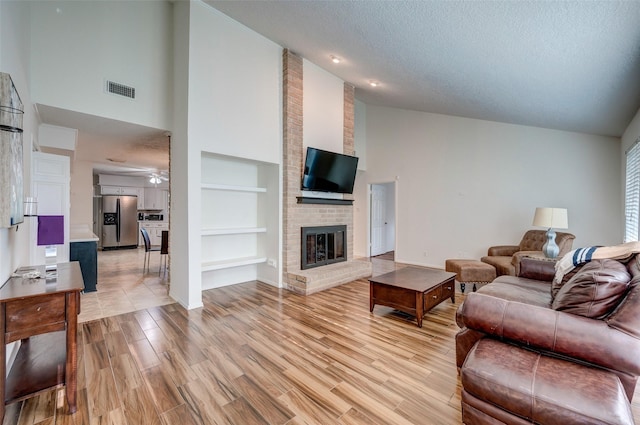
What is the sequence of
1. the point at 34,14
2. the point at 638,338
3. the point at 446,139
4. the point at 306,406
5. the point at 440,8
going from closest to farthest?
the point at 638,338, the point at 306,406, the point at 440,8, the point at 34,14, the point at 446,139

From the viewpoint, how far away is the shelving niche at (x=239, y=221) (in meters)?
4.37

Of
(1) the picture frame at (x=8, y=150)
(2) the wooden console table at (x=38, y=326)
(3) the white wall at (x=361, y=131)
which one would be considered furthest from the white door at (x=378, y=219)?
(1) the picture frame at (x=8, y=150)

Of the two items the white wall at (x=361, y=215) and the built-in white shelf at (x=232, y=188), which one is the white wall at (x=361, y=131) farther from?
the built-in white shelf at (x=232, y=188)

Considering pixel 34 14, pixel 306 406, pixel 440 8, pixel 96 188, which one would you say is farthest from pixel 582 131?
pixel 96 188

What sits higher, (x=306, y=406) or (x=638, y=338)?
(x=638, y=338)

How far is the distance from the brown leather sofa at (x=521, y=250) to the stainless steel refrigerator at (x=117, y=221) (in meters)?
9.90

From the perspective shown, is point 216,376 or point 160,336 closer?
point 216,376

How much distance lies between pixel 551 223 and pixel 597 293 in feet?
9.59

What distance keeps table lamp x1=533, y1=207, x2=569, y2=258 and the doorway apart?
3.62 m

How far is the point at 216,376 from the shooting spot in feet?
7.01

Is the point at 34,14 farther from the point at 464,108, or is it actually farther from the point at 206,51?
the point at 464,108

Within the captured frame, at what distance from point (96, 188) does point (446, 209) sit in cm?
1026

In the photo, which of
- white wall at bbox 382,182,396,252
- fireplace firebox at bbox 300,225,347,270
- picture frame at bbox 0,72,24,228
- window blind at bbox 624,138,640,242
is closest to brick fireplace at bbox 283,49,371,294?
fireplace firebox at bbox 300,225,347,270

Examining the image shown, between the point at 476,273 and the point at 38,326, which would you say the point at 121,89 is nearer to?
the point at 38,326
